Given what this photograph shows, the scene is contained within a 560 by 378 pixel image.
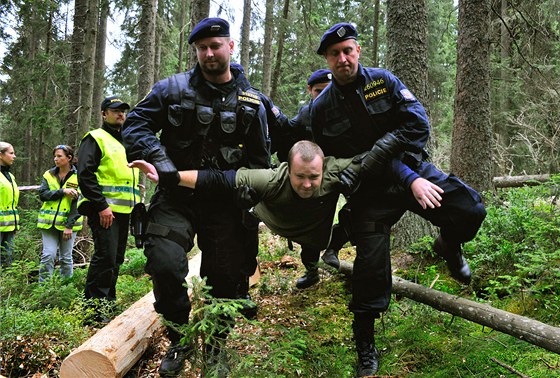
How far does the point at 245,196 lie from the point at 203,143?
27.1 inches

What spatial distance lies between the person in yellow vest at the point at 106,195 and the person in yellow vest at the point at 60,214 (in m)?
2.04

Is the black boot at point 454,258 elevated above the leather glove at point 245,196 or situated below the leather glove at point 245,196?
below

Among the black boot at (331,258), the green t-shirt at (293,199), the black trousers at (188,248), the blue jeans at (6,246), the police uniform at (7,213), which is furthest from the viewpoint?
the police uniform at (7,213)

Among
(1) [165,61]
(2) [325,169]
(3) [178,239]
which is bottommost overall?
(3) [178,239]

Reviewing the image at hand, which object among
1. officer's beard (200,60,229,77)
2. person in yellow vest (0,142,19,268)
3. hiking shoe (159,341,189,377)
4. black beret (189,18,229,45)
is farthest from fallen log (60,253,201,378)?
person in yellow vest (0,142,19,268)

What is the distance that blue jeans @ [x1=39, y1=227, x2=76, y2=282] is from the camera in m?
6.79

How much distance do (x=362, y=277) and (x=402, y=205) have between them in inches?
29.1

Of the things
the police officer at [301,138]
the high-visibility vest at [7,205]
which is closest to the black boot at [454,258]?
the police officer at [301,138]

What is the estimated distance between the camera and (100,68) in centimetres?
1917

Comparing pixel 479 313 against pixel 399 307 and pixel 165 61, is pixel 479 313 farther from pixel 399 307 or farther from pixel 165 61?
pixel 165 61

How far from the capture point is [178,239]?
3.31 m

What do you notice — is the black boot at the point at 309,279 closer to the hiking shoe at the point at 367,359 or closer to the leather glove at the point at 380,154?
the hiking shoe at the point at 367,359

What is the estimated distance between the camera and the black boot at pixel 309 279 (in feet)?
16.4

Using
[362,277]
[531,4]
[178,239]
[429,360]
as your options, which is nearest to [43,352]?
[178,239]
